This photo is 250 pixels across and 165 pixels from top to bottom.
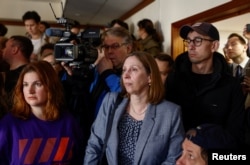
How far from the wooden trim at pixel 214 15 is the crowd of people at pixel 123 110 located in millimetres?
820

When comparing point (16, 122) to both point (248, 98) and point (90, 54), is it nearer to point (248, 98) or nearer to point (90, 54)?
point (90, 54)

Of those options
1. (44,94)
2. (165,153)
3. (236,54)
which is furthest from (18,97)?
(236,54)

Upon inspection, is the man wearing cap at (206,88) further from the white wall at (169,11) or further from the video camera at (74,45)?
the white wall at (169,11)

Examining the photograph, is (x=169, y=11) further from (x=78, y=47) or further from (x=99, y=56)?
(x=78, y=47)

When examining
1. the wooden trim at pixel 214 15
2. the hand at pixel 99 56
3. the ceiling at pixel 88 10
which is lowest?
the hand at pixel 99 56

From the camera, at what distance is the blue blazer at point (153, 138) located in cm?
137

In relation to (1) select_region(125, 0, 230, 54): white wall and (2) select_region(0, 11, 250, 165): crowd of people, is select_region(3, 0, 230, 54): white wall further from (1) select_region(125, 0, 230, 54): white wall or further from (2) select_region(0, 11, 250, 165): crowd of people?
(2) select_region(0, 11, 250, 165): crowd of people

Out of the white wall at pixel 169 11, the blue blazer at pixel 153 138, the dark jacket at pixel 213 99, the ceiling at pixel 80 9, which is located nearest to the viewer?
the blue blazer at pixel 153 138

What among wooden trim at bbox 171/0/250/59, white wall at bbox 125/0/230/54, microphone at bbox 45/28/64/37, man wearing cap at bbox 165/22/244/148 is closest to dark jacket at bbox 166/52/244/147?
man wearing cap at bbox 165/22/244/148

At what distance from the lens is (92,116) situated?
1676 mm

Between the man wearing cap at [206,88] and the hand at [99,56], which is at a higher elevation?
the hand at [99,56]

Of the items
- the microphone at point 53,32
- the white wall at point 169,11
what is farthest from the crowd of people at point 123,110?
the white wall at point 169,11

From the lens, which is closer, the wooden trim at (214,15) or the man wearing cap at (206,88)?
the man wearing cap at (206,88)

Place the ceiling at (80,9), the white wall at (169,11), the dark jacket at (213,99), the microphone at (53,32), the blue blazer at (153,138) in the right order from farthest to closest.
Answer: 1. the ceiling at (80,9)
2. the white wall at (169,11)
3. the dark jacket at (213,99)
4. the microphone at (53,32)
5. the blue blazer at (153,138)
